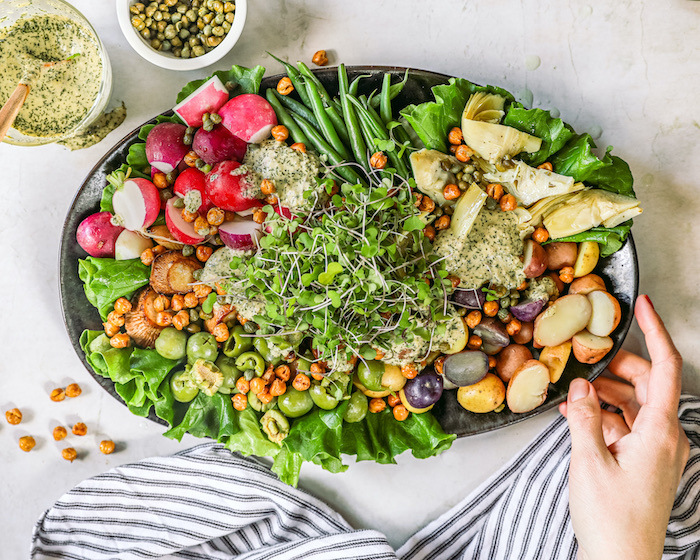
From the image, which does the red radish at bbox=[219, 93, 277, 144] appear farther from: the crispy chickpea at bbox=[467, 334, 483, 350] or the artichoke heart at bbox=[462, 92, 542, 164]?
the crispy chickpea at bbox=[467, 334, 483, 350]

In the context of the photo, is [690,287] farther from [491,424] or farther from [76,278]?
[76,278]

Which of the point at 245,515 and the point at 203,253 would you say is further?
the point at 245,515

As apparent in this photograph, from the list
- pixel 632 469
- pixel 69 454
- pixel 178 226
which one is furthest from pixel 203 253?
pixel 632 469

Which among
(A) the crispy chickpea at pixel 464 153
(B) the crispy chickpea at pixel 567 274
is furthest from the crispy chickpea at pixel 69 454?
(B) the crispy chickpea at pixel 567 274

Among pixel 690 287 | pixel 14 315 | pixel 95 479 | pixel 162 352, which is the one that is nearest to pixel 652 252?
pixel 690 287

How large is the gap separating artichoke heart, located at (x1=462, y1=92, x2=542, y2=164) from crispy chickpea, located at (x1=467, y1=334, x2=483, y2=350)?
58cm

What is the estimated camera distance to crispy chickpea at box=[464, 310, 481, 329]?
1849 millimetres

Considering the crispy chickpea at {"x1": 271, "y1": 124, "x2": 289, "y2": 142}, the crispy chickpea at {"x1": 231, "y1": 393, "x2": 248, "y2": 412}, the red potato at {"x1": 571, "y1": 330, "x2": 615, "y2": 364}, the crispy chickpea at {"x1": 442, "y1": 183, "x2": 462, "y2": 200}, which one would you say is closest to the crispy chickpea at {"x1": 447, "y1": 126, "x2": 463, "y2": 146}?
the crispy chickpea at {"x1": 442, "y1": 183, "x2": 462, "y2": 200}

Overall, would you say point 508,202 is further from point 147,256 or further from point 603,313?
point 147,256

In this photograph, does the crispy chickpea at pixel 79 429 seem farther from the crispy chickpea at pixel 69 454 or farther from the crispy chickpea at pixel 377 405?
the crispy chickpea at pixel 377 405

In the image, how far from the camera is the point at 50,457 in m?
2.18

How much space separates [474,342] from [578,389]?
36cm

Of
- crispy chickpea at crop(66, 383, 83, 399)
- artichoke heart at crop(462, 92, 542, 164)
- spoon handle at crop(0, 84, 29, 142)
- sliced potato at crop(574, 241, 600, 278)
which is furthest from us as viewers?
crispy chickpea at crop(66, 383, 83, 399)

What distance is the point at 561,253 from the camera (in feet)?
6.01
